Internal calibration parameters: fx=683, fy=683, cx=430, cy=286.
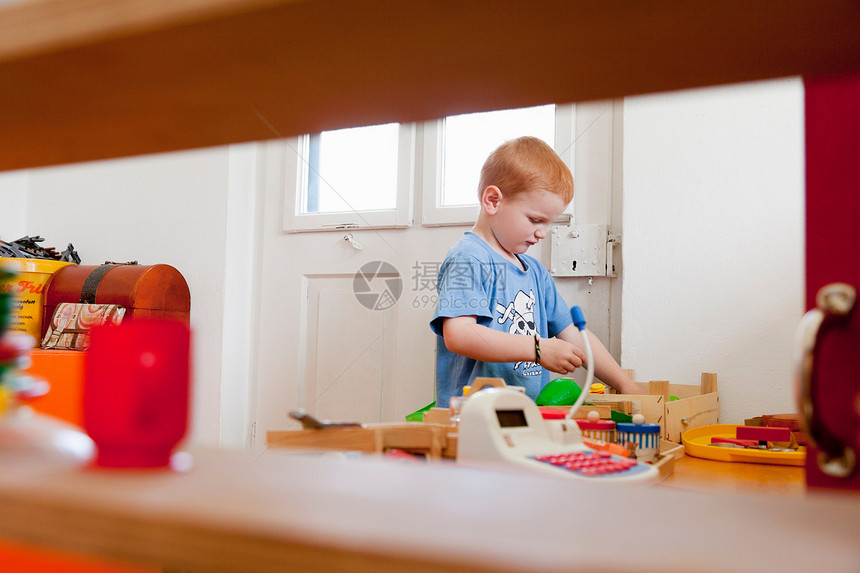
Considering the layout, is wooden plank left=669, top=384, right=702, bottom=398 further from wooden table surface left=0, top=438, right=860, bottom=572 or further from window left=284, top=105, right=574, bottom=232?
wooden table surface left=0, top=438, right=860, bottom=572

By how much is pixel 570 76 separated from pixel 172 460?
24cm

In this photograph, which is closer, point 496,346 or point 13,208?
point 496,346

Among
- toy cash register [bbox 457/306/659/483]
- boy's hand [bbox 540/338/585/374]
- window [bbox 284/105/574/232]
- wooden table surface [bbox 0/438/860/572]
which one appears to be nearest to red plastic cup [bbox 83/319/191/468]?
wooden table surface [bbox 0/438/860/572]

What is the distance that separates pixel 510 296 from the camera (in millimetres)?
1298

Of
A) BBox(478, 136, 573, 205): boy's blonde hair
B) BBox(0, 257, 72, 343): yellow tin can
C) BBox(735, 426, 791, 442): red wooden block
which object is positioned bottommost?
BBox(735, 426, 791, 442): red wooden block

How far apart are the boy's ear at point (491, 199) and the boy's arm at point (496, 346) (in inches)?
10.9

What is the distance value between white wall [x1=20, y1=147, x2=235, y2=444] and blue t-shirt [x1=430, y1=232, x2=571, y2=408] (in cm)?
87

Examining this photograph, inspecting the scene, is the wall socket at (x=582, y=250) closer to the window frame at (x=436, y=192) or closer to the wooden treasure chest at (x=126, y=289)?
the window frame at (x=436, y=192)

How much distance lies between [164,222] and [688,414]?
1.64 m

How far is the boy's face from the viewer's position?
4.36 ft

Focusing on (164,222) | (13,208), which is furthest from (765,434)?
(13,208)

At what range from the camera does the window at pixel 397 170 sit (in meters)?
1.63

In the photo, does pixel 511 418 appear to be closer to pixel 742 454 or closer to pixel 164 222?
pixel 742 454

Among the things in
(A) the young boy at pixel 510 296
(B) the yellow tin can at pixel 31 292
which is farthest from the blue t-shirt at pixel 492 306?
(B) the yellow tin can at pixel 31 292
